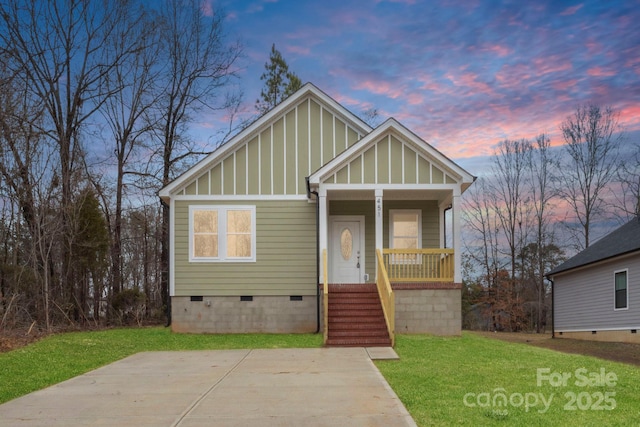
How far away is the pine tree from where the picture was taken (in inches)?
1411

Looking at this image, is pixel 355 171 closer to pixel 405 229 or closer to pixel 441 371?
pixel 405 229

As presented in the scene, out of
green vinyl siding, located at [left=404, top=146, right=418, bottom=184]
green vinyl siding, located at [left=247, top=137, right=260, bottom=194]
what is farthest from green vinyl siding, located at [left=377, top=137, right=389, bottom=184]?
green vinyl siding, located at [left=247, top=137, right=260, bottom=194]

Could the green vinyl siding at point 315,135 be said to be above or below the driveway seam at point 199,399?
above

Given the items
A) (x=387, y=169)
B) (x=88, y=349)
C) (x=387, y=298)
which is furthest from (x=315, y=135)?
(x=88, y=349)

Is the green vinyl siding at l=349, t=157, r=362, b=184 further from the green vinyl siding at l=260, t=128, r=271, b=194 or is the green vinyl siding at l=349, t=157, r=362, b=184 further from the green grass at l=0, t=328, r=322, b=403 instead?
the green grass at l=0, t=328, r=322, b=403

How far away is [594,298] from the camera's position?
81.0ft

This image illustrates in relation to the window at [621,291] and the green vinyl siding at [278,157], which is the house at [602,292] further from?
the green vinyl siding at [278,157]

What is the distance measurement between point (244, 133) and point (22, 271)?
7.52 meters

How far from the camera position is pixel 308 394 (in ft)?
26.1

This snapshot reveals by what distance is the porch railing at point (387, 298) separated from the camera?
13891 millimetres

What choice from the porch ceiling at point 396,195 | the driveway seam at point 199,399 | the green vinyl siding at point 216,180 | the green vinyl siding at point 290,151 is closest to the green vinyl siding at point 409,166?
the porch ceiling at point 396,195

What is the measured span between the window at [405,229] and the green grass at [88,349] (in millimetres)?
4007

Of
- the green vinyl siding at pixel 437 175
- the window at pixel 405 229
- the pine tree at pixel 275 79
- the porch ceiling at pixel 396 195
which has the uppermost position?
the pine tree at pixel 275 79

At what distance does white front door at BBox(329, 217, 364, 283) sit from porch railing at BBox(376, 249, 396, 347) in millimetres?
2239
